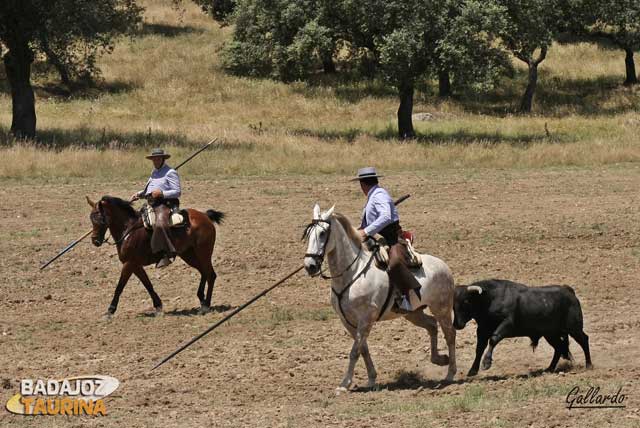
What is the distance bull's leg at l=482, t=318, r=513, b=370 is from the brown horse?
16.8 ft

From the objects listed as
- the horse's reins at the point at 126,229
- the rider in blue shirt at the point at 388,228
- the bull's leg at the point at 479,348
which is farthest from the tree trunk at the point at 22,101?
the bull's leg at the point at 479,348

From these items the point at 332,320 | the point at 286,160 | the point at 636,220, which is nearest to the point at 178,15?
the point at 286,160

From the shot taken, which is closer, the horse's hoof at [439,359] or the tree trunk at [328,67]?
the horse's hoof at [439,359]

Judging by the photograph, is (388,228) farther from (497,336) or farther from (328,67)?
(328,67)

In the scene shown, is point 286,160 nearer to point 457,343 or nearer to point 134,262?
point 134,262

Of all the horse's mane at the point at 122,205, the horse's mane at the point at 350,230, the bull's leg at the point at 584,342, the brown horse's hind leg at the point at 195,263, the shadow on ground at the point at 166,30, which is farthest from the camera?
the shadow on ground at the point at 166,30

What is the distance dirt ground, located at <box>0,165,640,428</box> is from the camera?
1035 cm

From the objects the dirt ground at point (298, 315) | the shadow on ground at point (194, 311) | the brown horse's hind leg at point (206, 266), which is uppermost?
the brown horse's hind leg at point (206, 266)

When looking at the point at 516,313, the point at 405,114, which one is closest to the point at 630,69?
the point at 405,114

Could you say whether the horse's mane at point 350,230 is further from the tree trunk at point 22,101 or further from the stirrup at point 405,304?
the tree trunk at point 22,101

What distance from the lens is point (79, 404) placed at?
1074cm

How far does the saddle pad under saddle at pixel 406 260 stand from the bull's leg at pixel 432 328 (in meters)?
0.72

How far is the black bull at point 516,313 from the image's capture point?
38.5ft

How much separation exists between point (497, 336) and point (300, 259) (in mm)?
7286
